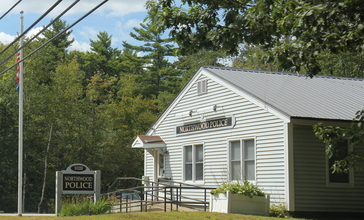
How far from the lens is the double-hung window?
72.2 feet

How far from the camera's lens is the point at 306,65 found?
11.6 m

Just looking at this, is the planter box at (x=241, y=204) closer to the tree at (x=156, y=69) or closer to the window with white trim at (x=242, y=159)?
the window with white trim at (x=242, y=159)

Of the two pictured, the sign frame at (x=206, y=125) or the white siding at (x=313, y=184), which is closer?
the white siding at (x=313, y=184)

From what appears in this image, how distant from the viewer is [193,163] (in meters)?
22.2

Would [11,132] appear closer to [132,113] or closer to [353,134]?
[132,113]

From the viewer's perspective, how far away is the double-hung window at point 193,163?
72.2 feet

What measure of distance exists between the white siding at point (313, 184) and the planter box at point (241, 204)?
4.19ft

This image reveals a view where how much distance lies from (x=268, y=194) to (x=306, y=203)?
152 cm

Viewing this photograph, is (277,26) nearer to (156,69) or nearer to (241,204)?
(241,204)

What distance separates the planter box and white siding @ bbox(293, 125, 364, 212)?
1278mm

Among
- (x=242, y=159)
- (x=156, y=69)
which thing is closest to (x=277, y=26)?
(x=242, y=159)

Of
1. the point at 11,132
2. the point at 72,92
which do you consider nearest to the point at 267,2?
the point at 72,92

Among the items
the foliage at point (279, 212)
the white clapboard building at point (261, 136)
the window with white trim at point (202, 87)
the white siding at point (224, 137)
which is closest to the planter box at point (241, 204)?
the foliage at point (279, 212)

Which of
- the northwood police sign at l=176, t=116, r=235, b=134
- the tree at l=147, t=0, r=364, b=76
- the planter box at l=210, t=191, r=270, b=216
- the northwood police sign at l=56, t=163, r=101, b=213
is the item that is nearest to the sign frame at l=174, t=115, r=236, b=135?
the northwood police sign at l=176, t=116, r=235, b=134
